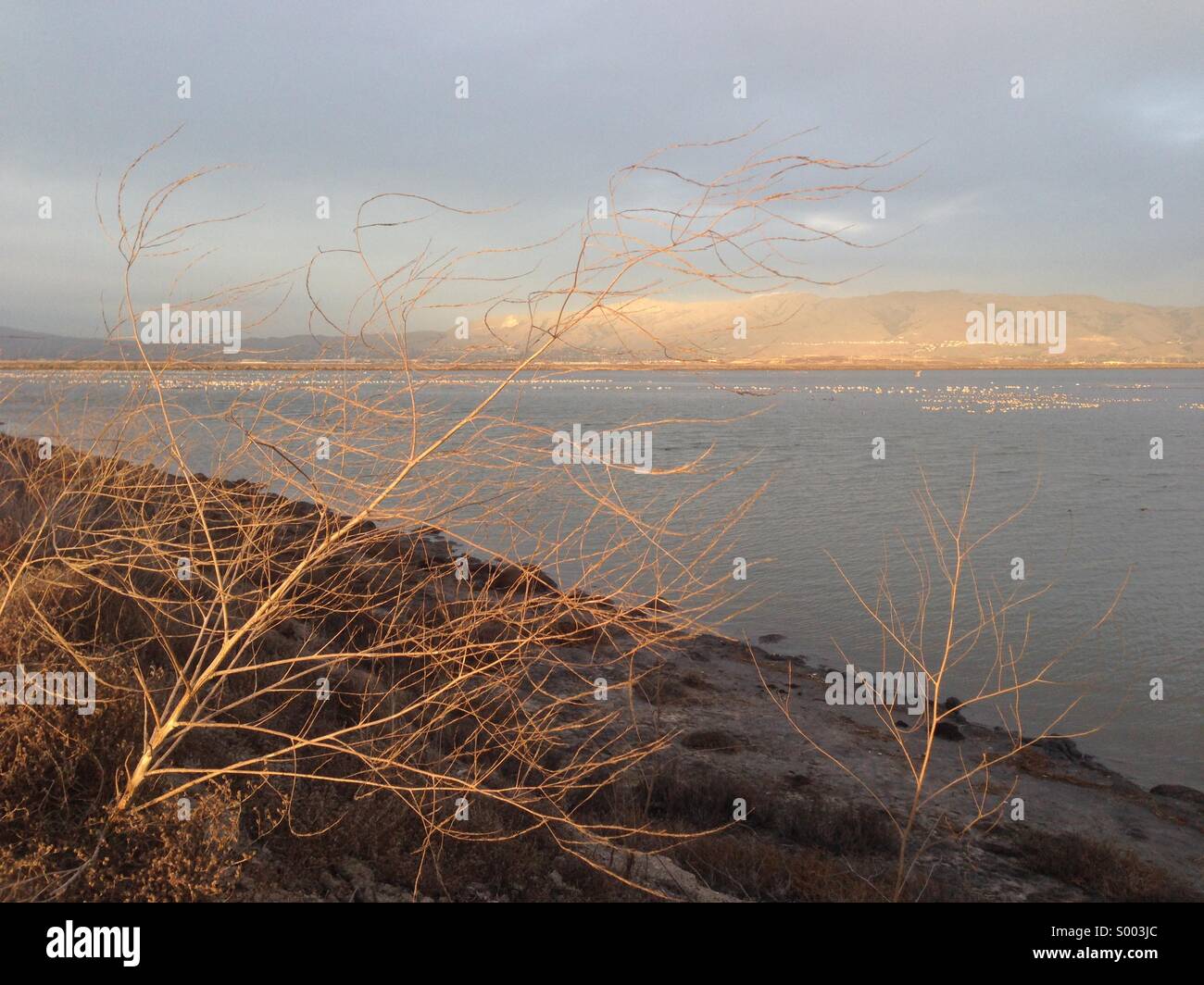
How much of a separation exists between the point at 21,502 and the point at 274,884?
8632 millimetres

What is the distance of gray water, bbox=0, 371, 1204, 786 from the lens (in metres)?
9.16

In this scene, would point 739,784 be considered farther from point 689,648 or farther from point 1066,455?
point 1066,455

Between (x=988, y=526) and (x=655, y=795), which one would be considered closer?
(x=655, y=795)

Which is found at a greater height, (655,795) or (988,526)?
(988,526)

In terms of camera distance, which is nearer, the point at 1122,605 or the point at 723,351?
the point at 723,351

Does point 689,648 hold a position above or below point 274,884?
below

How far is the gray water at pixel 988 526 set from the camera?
9.16 meters

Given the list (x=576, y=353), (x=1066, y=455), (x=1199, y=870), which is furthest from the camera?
(x=1066, y=455)

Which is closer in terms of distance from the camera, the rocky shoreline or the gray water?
the rocky shoreline

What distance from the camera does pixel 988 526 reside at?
67.9 ft

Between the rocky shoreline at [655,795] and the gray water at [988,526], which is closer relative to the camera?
the rocky shoreline at [655,795]

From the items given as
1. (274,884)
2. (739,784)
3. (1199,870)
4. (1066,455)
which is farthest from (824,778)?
(1066,455)

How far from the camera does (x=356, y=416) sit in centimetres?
428
